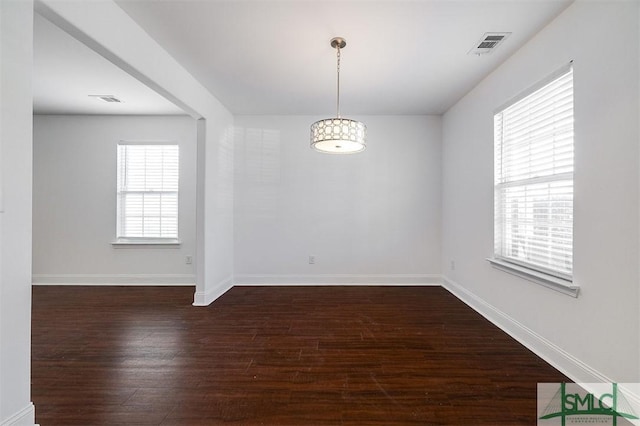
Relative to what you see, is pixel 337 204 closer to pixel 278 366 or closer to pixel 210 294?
pixel 210 294

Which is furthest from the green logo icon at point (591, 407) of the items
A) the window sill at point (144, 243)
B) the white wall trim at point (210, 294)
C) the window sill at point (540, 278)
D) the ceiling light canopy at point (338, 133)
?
the window sill at point (144, 243)

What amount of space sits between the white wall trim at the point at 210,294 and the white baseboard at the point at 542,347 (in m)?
3.29

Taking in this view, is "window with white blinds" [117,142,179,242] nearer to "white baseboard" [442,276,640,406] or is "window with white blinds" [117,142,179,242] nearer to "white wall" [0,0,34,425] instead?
"white wall" [0,0,34,425]

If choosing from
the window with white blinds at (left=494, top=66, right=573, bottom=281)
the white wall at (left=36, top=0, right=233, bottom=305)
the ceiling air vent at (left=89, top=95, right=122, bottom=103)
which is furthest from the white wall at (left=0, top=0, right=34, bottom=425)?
the window with white blinds at (left=494, top=66, right=573, bottom=281)

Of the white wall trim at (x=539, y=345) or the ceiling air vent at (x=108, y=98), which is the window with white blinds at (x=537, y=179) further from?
the ceiling air vent at (x=108, y=98)

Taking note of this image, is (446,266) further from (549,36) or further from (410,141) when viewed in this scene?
(549,36)

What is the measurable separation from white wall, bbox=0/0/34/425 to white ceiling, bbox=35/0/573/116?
943mm

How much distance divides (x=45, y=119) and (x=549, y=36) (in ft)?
21.4

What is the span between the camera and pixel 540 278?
229cm

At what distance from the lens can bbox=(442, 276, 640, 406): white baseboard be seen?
1.87m

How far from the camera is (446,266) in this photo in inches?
171

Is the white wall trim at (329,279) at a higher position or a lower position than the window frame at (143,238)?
lower

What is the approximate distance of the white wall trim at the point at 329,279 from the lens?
4512 millimetres

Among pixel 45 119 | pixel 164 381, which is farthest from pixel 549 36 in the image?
pixel 45 119
